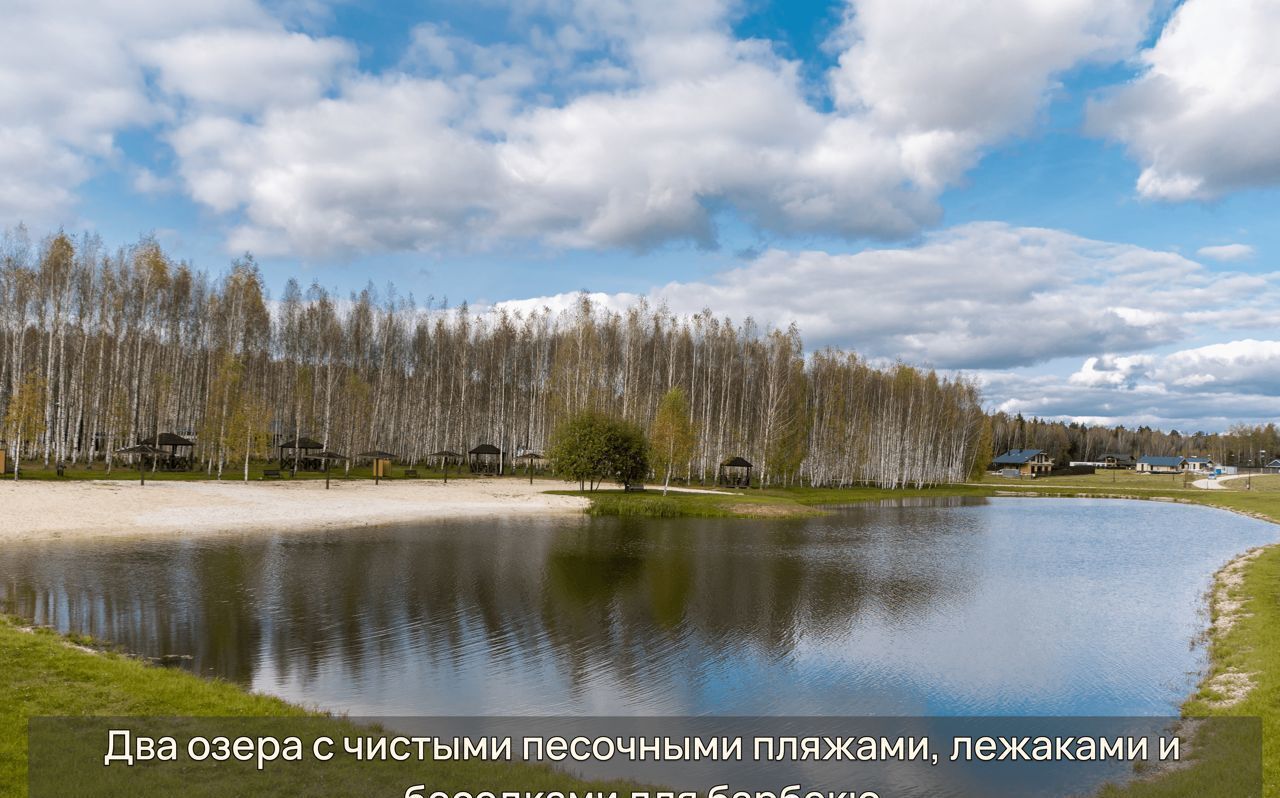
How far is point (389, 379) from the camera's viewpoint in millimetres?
87625

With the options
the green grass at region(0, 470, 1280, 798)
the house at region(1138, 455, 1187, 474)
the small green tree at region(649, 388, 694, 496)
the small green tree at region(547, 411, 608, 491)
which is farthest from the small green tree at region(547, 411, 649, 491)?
the house at region(1138, 455, 1187, 474)

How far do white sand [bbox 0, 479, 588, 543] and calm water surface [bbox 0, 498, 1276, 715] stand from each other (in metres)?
4.24

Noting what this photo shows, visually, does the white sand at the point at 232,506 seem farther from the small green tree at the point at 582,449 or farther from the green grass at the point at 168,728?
the green grass at the point at 168,728

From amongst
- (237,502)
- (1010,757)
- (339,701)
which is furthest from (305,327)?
(1010,757)

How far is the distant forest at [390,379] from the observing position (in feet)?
194

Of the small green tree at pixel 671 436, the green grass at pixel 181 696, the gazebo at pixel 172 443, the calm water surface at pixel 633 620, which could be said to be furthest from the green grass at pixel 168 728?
the small green tree at pixel 671 436

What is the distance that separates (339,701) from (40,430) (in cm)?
5612

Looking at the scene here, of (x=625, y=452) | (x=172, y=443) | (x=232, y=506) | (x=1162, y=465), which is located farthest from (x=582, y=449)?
(x=1162, y=465)

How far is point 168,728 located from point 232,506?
3715cm

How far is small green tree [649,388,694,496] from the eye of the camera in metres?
65.9

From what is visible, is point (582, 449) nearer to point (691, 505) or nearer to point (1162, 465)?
point (691, 505)

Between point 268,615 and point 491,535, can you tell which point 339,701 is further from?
point 491,535

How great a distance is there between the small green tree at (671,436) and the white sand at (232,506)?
11.7 metres

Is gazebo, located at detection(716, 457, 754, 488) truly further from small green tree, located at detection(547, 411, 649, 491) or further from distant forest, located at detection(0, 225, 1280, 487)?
small green tree, located at detection(547, 411, 649, 491)
